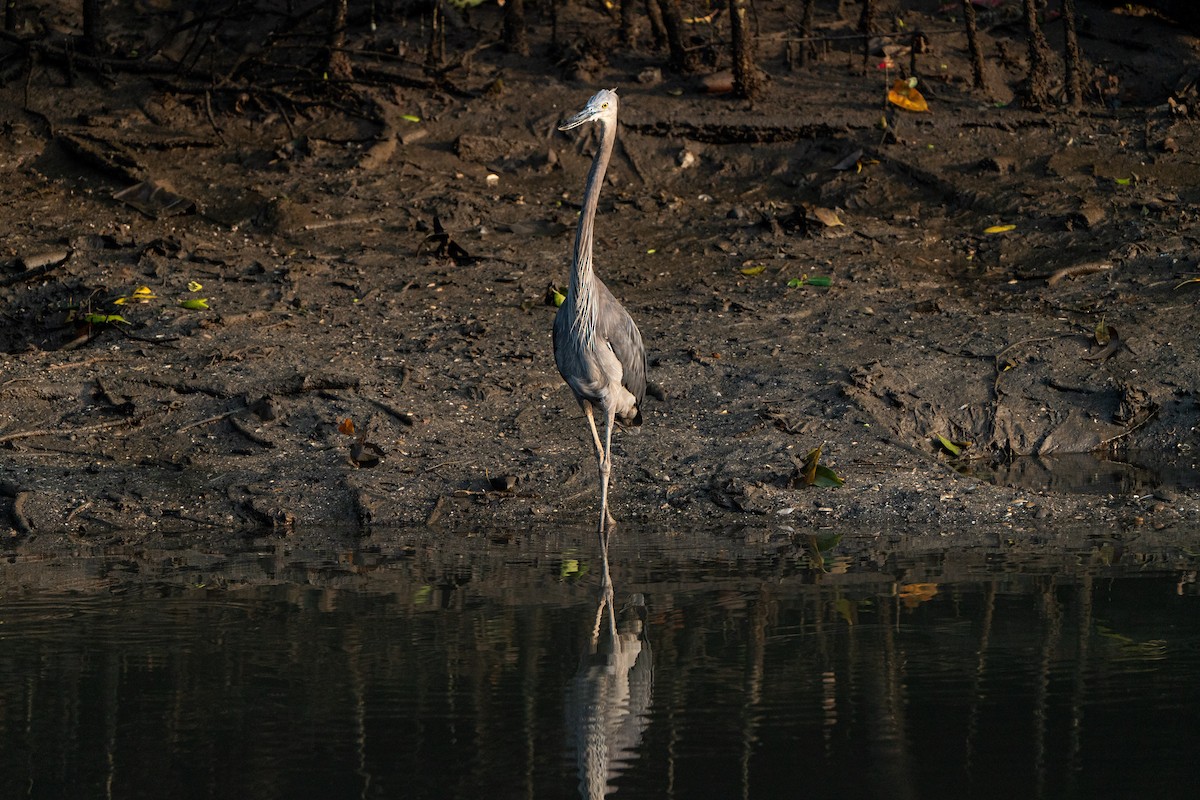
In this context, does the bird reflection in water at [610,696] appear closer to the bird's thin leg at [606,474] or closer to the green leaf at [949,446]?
the bird's thin leg at [606,474]

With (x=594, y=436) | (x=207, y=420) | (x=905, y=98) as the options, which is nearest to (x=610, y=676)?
(x=594, y=436)

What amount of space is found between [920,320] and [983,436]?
131 cm

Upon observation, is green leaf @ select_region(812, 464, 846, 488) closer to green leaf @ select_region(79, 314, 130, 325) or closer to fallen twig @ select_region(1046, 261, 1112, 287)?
fallen twig @ select_region(1046, 261, 1112, 287)

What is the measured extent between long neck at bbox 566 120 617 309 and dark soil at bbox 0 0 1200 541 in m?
1.02

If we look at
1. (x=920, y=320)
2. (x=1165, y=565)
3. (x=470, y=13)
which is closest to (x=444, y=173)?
(x=470, y=13)

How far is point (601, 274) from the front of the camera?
11008 mm

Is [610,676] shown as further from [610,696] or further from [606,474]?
[606,474]

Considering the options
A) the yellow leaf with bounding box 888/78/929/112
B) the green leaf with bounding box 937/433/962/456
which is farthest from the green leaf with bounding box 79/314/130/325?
the yellow leaf with bounding box 888/78/929/112

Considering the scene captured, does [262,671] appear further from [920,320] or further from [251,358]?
[920,320]


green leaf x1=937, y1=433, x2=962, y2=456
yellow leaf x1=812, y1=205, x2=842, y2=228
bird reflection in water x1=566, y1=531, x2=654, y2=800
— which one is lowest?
bird reflection in water x1=566, y1=531, x2=654, y2=800

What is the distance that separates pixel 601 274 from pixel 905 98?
3831 mm

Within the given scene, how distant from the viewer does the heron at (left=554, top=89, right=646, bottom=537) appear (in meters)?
7.73

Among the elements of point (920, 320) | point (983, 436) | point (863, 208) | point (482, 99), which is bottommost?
point (983, 436)

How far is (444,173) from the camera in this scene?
12359 millimetres
